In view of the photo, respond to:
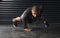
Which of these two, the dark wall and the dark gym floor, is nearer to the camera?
the dark gym floor

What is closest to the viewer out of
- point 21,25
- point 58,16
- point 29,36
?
point 29,36

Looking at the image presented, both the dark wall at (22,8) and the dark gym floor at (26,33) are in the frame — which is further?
the dark wall at (22,8)

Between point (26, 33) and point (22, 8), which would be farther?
point (22, 8)

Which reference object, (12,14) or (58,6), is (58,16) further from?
(12,14)

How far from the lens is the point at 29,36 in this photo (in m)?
3.50

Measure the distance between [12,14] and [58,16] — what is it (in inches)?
42.6

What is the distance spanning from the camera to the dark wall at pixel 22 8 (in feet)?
15.7

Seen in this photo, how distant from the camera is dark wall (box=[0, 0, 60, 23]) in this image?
4797mm

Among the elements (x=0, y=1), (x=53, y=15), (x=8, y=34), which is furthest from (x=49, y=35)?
(x=0, y=1)

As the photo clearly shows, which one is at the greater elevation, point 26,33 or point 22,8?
point 22,8

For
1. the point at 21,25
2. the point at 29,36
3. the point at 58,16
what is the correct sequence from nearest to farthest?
1. the point at 29,36
2. the point at 21,25
3. the point at 58,16

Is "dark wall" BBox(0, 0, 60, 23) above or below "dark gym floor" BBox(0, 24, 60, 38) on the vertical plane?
above

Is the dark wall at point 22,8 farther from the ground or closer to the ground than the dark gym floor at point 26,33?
farther from the ground

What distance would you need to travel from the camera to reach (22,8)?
4836mm
